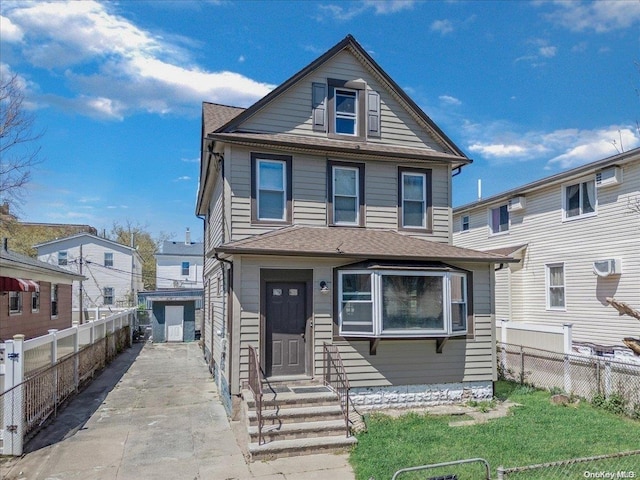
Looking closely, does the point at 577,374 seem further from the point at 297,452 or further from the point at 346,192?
the point at 297,452

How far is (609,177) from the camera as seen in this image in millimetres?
12727

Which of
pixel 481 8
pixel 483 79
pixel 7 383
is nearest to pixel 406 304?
pixel 7 383

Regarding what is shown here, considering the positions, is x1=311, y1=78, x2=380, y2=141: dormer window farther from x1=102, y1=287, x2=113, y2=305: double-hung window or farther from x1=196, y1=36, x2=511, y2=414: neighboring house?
x1=102, y1=287, x2=113, y2=305: double-hung window

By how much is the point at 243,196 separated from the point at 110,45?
6.33 metres

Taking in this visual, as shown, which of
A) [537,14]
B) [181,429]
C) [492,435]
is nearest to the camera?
[492,435]

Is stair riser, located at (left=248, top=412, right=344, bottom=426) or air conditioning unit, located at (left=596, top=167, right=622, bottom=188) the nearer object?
stair riser, located at (left=248, top=412, right=344, bottom=426)

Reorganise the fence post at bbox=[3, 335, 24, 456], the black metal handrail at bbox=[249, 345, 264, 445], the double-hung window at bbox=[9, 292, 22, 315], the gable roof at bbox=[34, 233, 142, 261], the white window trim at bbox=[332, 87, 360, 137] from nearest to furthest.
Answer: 1. the fence post at bbox=[3, 335, 24, 456]
2. the black metal handrail at bbox=[249, 345, 264, 445]
3. the white window trim at bbox=[332, 87, 360, 137]
4. the double-hung window at bbox=[9, 292, 22, 315]
5. the gable roof at bbox=[34, 233, 142, 261]

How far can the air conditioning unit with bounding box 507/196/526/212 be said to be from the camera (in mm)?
16375

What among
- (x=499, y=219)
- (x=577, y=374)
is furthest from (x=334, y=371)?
(x=499, y=219)

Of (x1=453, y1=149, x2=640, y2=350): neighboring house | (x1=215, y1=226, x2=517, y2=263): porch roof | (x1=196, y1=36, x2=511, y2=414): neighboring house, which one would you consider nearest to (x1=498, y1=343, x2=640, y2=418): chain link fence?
(x1=196, y1=36, x2=511, y2=414): neighboring house

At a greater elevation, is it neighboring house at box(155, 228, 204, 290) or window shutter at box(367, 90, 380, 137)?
window shutter at box(367, 90, 380, 137)

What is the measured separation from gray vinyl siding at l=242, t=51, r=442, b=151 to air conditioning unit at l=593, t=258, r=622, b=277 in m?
6.29

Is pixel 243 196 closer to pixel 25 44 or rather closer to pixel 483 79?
pixel 25 44

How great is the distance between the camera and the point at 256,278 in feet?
28.2
